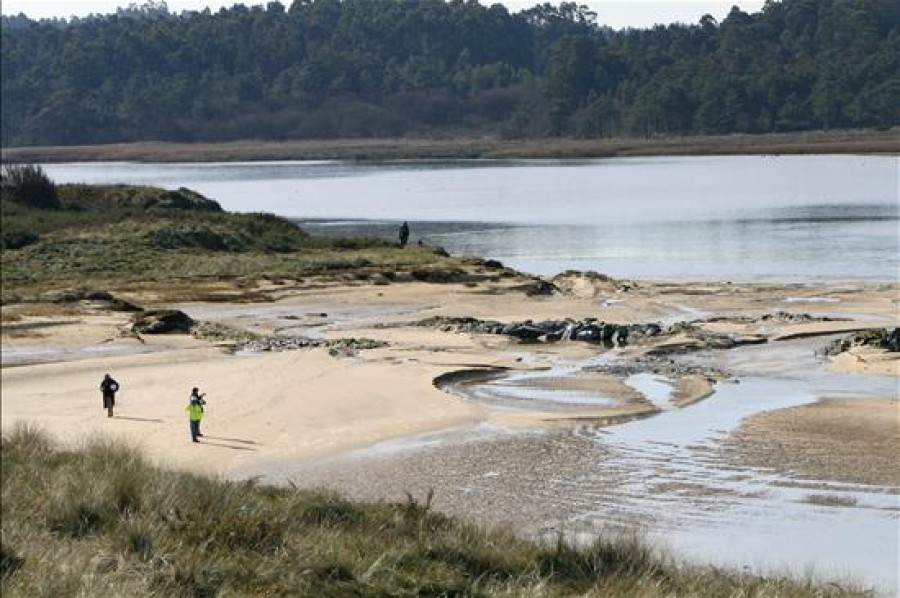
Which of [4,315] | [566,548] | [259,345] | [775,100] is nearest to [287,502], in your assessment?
[566,548]

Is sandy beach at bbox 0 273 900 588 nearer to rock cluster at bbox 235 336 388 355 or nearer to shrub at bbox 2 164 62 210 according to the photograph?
rock cluster at bbox 235 336 388 355

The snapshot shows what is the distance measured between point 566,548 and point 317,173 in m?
139

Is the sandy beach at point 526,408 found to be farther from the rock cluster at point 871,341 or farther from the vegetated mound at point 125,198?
the vegetated mound at point 125,198

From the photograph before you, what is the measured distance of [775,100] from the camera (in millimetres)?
160250

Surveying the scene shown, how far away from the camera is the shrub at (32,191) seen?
53000 millimetres

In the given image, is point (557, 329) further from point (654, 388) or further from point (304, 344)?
point (654, 388)

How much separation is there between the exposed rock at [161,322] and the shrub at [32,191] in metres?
21.5

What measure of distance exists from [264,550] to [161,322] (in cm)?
1991

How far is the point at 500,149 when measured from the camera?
17788 centimetres

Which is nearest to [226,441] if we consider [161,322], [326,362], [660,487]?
[660,487]

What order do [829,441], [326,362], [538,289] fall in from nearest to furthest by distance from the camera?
1. [829,441]
2. [326,362]
3. [538,289]

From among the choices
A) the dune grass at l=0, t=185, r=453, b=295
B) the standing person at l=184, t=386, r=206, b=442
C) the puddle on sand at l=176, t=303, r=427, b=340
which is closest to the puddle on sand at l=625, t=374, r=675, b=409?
the standing person at l=184, t=386, r=206, b=442

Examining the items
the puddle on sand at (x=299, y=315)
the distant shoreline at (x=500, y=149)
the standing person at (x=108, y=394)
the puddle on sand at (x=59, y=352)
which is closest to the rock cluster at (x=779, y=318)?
the puddle on sand at (x=299, y=315)

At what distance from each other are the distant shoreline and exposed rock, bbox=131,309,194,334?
10705cm
